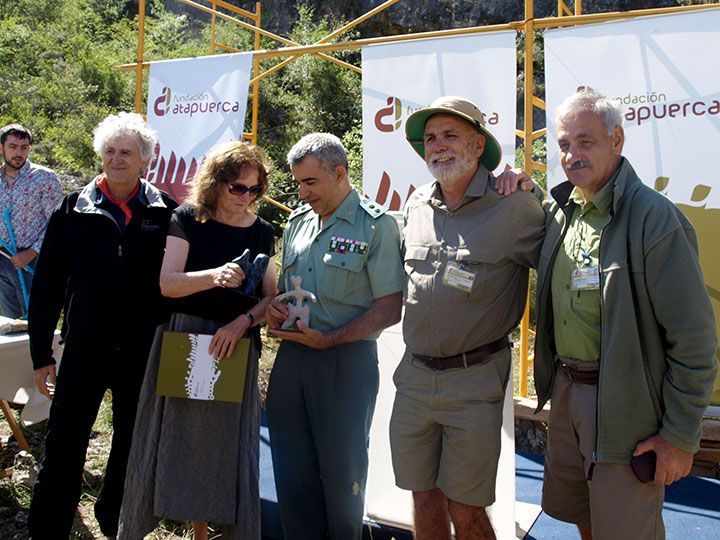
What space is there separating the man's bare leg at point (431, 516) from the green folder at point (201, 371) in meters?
0.80

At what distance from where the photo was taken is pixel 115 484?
3.10 metres

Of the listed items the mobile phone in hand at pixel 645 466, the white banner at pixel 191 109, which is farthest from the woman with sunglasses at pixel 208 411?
the white banner at pixel 191 109

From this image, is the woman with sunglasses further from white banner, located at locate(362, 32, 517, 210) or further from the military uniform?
white banner, located at locate(362, 32, 517, 210)

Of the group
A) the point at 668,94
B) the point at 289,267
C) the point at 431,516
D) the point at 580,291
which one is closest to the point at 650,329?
the point at 580,291

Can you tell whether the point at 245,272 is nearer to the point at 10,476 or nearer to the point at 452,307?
the point at 452,307

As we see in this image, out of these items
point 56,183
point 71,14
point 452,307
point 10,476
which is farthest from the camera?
point 71,14

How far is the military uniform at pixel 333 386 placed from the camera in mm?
2539

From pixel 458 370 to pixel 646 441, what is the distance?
26.0 inches

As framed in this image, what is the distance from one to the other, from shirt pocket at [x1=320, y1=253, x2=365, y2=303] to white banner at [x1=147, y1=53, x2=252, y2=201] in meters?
2.67

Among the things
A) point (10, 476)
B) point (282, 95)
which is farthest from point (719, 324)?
point (282, 95)

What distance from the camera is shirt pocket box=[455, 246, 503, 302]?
233cm

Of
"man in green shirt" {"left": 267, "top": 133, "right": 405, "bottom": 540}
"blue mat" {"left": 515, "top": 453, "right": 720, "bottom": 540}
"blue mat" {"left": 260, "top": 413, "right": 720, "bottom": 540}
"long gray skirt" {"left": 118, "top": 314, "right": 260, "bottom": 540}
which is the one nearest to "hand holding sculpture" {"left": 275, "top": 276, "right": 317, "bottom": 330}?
→ "man in green shirt" {"left": 267, "top": 133, "right": 405, "bottom": 540}

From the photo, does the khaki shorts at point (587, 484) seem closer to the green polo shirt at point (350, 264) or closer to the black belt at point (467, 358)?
the black belt at point (467, 358)

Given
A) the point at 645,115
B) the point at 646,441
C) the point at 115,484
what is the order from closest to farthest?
the point at 646,441
the point at 115,484
the point at 645,115
